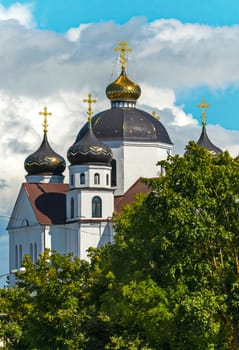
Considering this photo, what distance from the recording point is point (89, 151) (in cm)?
8912

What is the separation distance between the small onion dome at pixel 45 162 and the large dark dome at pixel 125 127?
348 cm

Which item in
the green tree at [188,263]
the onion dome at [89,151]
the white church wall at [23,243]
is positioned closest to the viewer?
the green tree at [188,263]

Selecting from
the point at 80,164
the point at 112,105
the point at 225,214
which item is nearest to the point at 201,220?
the point at 225,214

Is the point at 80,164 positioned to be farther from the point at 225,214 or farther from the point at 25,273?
the point at 225,214

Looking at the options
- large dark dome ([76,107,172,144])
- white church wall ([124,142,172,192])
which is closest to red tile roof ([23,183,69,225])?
large dark dome ([76,107,172,144])

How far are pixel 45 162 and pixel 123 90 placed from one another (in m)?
6.73

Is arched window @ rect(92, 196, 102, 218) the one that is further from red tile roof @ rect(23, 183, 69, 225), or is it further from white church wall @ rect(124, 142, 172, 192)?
white church wall @ rect(124, 142, 172, 192)

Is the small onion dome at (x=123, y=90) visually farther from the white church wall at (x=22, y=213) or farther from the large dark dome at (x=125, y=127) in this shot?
the white church wall at (x=22, y=213)

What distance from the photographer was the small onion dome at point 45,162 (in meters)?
97.4

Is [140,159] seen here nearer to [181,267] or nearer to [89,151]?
[89,151]

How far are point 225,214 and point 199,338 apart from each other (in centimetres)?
389

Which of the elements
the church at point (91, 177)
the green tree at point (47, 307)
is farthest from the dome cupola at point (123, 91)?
the green tree at point (47, 307)

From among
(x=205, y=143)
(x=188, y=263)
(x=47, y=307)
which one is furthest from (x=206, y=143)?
(x=188, y=263)

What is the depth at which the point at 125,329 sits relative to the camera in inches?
1907
